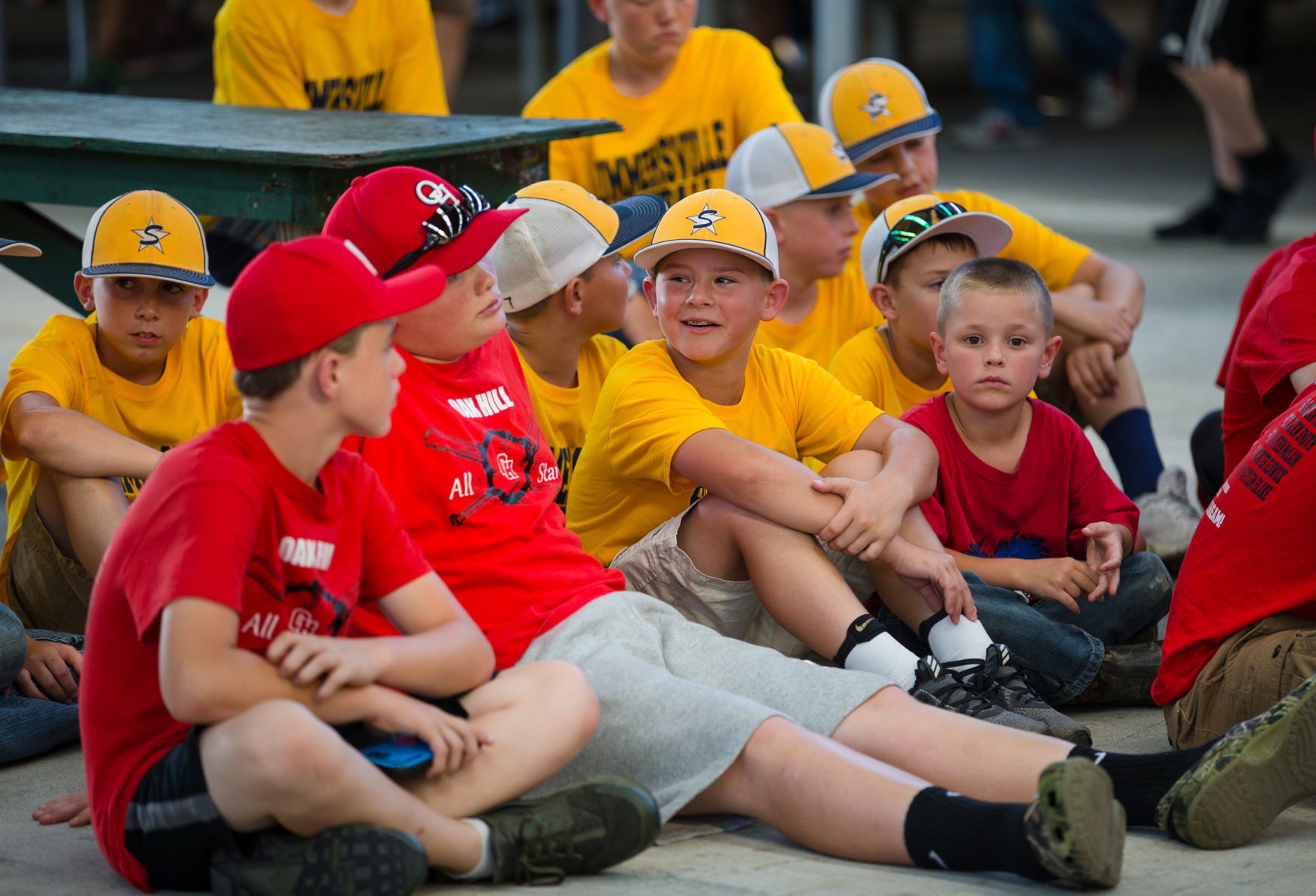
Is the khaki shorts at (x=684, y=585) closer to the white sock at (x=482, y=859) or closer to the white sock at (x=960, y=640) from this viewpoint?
the white sock at (x=960, y=640)

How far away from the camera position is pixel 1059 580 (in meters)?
2.77

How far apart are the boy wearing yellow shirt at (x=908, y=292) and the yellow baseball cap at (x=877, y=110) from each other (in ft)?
2.17

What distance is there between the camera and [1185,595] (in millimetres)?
2520

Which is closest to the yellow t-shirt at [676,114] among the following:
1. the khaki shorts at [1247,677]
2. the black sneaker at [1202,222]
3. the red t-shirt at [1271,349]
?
the red t-shirt at [1271,349]

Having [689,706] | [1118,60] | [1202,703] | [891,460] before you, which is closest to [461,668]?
[689,706]

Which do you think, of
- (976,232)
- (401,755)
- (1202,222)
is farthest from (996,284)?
(1202,222)

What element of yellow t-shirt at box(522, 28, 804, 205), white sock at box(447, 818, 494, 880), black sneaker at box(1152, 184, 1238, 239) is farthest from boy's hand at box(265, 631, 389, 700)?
black sneaker at box(1152, 184, 1238, 239)

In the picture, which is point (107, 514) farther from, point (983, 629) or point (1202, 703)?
point (1202, 703)

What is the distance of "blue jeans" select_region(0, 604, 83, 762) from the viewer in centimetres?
253

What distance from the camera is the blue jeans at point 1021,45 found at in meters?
9.73

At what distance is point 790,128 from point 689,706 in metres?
1.79

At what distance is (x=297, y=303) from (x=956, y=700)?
48.2 inches

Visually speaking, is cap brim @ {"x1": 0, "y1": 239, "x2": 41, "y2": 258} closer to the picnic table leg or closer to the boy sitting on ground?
the picnic table leg

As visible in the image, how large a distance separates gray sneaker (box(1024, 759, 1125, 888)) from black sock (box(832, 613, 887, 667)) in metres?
0.58
